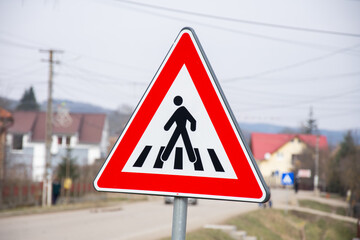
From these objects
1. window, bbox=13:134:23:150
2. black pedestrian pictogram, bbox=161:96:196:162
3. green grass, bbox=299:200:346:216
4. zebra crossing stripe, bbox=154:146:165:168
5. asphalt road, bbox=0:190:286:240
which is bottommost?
green grass, bbox=299:200:346:216

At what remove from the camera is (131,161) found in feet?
9.04

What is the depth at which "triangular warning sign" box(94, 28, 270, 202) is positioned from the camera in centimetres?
258

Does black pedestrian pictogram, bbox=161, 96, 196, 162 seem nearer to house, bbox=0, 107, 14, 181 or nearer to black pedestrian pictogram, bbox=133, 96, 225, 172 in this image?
black pedestrian pictogram, bbox=133, 96, 225, 172

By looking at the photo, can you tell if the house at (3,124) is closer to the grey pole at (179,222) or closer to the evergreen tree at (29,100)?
the grey pole at (179,222)

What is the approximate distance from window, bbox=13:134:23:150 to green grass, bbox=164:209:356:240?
43.9 meters

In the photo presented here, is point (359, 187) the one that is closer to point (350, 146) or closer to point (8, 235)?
point (350, 146)

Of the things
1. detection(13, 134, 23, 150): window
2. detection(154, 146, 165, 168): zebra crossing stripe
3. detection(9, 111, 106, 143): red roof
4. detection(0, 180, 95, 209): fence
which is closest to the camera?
detection(154, 146, 165, 168): zebra crossing stripe

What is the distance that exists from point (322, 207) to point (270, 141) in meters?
41.1

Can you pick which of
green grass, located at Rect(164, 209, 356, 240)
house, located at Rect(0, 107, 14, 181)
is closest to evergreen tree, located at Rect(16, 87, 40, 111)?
house, located at Rect(0, 107, 14, 181)

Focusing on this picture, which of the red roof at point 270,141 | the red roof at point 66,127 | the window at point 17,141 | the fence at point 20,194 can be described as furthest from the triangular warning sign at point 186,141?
the red roof at point 270,141

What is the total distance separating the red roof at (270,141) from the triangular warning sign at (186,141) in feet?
258

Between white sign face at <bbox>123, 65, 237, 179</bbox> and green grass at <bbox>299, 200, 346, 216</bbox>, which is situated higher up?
white sign face at <bbox>123, 65, 237, 179</bbox>

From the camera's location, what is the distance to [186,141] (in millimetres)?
2598

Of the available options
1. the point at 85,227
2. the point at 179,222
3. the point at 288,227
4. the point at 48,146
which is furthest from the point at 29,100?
the point at 179,222
